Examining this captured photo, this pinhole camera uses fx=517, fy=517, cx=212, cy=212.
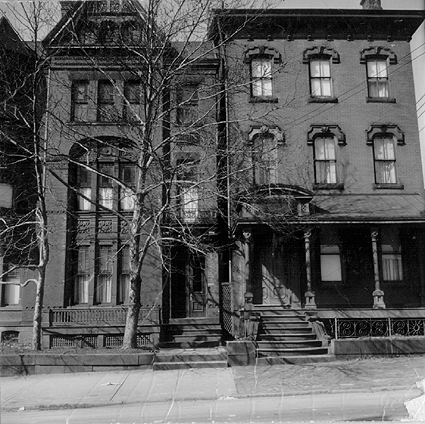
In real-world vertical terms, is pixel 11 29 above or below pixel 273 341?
above

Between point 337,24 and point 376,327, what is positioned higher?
point 337,24

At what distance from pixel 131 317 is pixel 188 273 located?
529 cm

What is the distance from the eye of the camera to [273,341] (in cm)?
1509

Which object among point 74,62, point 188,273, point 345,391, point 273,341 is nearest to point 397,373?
point 345,391

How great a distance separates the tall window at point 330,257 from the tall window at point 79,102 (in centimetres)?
1014

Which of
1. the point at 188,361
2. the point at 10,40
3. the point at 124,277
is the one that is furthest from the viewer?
the point at 124,277

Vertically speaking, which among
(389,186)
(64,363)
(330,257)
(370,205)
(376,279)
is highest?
(389,186)

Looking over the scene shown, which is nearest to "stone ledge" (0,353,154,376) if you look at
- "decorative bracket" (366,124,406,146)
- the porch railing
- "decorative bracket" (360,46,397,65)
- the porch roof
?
the porch railing

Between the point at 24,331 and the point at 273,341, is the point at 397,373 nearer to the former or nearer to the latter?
the point at 273,341

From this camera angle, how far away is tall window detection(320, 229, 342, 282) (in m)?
Result: 18.9

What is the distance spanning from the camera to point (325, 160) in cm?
1962

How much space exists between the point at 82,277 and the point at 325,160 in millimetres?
10192

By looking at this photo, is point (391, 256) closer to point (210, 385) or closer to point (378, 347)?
point (378, 347)

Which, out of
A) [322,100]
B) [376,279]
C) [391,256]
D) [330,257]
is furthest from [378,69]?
[376,279]
